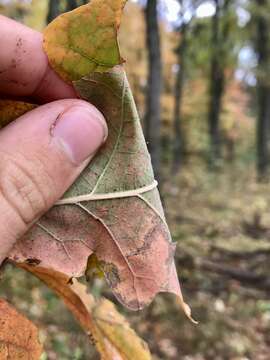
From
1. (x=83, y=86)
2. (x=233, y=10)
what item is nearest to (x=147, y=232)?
(x=83, y=86)

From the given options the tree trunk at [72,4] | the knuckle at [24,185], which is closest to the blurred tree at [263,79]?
the tree trunk at [72,4]

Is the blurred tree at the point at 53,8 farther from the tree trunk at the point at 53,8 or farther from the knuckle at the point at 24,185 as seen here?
the knuckle at the point at 24,185

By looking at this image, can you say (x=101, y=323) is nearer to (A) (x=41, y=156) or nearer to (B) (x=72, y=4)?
(A) (x=41, y=156)

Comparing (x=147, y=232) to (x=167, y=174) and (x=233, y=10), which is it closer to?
(x=167, y=174)

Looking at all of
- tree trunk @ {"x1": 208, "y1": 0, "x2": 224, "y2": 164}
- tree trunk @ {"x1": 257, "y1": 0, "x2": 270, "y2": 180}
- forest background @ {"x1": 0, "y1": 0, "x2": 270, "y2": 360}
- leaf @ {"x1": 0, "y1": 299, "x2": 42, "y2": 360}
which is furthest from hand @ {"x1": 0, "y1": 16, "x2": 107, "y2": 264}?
tree trunk @ {"x1": 208, "y1": 0, "x2": 224, "y2": 164}

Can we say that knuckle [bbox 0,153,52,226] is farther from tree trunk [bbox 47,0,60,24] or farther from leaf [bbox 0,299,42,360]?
tree trunk [bbox 47,0,60,24]

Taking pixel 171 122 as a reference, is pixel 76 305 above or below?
above

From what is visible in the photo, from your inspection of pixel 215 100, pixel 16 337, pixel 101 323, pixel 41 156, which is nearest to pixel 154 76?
pixel 101 323
